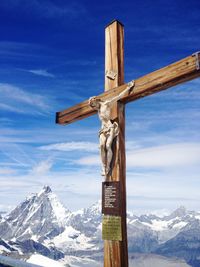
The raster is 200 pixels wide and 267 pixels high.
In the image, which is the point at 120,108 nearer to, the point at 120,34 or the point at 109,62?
the point at 109,62

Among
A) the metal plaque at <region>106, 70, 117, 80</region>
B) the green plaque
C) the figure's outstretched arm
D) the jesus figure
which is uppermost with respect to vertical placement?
the metal plaque at <region>106, 70, 117, 80</region>

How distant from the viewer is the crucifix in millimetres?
4217

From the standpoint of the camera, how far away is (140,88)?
15.0 ft

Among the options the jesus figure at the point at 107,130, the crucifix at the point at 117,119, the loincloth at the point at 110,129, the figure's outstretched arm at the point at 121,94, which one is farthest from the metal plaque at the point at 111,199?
the figure's outstretched arm at the point at 121,94

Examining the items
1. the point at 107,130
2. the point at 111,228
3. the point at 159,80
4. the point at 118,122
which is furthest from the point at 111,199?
the point at 159,80

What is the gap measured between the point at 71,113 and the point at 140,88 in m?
1.58

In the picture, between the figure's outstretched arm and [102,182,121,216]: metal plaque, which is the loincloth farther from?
[102,182,121,216]: metal plaque

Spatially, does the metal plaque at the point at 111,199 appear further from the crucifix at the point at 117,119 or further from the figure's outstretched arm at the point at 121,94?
the figure's outstretched arm at the point at 121,94

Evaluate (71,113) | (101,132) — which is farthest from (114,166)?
(71,113)

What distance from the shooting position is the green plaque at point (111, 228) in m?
4.35

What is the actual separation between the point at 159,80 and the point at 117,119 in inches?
32.2

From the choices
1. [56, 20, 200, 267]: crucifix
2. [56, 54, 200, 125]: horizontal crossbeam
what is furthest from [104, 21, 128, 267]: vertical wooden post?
[56, 54, 200, 125]: horizontal crossbeam

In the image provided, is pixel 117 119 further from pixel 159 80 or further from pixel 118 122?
pixel 159 80

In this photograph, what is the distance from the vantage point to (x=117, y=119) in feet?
15.8
